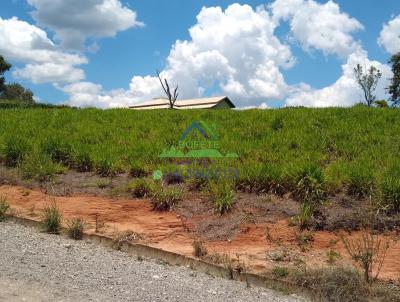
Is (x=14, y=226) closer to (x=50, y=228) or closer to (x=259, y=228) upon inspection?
(x=50, y=228)

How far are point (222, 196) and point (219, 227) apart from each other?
2.34 feet

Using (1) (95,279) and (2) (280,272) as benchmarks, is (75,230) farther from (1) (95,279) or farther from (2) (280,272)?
(2) (280,272)

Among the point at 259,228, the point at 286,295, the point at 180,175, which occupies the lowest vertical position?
the point at 286,295

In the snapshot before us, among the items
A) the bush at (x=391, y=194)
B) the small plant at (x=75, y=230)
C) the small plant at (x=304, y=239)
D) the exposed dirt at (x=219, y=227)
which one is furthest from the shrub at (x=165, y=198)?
the bush at (x=391, y=194)

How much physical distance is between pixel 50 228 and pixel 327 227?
13.9 feet

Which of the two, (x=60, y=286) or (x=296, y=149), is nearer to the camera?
(x=60, y=286)

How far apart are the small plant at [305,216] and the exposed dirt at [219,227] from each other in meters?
0.15

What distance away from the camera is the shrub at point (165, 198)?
Answer: 7625 mm

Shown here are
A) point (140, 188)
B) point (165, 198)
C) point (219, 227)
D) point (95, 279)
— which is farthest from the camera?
point (140, 188)

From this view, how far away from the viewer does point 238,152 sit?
962 cm

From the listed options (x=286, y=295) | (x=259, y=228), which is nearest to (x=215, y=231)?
(x=259, y=228)

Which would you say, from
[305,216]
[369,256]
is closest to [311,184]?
[305,216]

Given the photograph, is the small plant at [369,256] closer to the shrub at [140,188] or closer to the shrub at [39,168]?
the shrub at [140,188]

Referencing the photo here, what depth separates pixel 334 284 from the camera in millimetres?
4910
